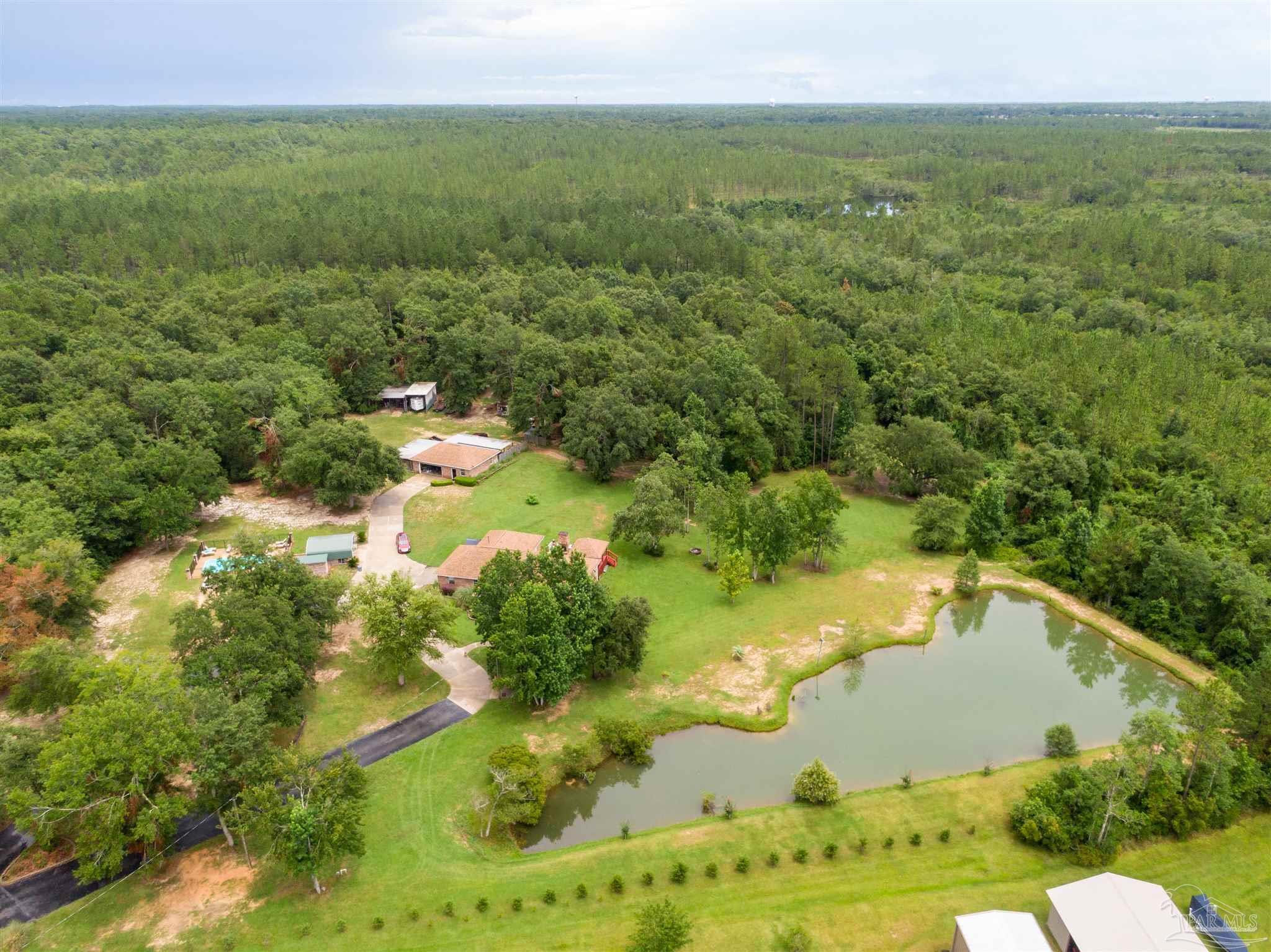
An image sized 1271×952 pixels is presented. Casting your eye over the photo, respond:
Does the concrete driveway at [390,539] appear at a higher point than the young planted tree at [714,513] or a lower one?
lower

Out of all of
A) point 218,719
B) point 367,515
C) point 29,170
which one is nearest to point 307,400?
point 367,515

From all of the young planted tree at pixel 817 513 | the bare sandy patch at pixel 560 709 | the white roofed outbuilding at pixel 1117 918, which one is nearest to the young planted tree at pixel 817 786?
the white roofed outbuilding at pixel 1117 918

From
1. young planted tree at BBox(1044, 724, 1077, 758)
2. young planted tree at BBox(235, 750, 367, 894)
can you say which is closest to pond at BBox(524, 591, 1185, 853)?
young planted tree at BBox(1044, 724, 1077, 758)

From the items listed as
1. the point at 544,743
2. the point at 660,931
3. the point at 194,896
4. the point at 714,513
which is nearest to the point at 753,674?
the point at 544,743

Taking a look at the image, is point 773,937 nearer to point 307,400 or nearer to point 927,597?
point 927,597

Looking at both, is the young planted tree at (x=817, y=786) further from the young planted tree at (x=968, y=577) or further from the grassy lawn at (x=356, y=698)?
the young planted tree at (x=968, y=577)

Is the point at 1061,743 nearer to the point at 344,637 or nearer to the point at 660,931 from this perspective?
the point at 660,931
